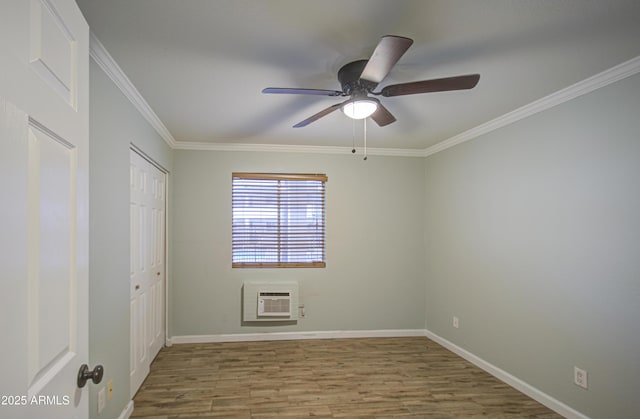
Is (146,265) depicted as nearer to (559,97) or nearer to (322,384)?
(322,384)

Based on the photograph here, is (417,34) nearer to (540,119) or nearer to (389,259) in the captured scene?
(540,119)

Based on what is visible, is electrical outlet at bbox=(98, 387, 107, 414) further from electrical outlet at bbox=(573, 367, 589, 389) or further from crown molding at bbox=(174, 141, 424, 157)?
electrical outlet at bbox=(573, 367, 589, 389)

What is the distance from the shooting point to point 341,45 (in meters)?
1.86

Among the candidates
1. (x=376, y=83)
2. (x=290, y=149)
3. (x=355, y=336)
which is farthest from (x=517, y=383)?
(x=290, y=149)

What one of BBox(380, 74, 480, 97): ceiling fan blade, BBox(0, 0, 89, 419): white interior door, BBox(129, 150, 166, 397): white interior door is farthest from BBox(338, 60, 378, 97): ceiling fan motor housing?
BBox(129, 150, 166, 397): white interior door

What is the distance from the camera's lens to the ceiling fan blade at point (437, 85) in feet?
5.66

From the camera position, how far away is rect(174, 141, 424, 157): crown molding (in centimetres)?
413

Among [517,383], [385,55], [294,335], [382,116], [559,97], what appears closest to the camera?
[385,55]

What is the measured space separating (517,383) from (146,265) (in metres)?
3.52

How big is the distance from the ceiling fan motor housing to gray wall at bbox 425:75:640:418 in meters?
1.68

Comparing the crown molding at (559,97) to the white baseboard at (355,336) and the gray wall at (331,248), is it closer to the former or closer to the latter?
the gray wall at (331,248)

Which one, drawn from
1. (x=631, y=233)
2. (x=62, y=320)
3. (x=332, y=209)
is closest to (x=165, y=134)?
(x=332, y=209)

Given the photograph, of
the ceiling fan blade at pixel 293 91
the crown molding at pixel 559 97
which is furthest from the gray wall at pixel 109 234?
the crown molding at pixel 559 97

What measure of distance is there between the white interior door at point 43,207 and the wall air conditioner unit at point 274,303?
10.2 feet
